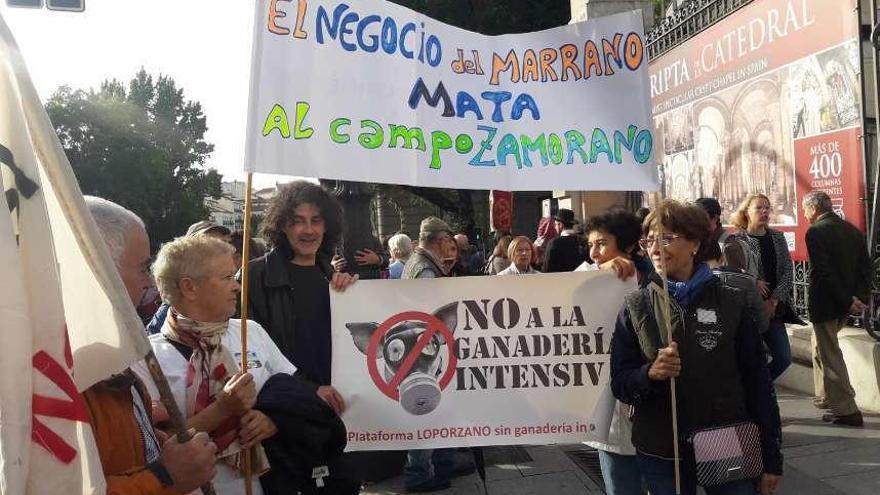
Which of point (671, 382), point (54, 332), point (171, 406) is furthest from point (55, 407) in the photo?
point (671, 382)

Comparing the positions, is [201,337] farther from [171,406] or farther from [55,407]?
[55,407]

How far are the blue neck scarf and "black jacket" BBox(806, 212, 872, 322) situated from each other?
376cm

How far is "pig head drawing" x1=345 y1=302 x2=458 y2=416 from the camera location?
382 cm

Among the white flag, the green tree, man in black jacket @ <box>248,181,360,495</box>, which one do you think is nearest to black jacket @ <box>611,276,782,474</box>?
man in black jacket @ <box>248,181,360,495</box>

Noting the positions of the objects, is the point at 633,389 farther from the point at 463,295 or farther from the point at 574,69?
the point at 574,69

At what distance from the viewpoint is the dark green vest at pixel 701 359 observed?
3057 mm

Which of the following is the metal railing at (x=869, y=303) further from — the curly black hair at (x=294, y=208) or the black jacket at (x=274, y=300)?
the black jacket at (x=274, y=300)

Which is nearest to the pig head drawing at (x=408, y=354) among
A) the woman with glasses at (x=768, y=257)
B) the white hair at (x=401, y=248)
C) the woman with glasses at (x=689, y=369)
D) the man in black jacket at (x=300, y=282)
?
the man in black jacket at (x=300, y=282)

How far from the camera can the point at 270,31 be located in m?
3.09

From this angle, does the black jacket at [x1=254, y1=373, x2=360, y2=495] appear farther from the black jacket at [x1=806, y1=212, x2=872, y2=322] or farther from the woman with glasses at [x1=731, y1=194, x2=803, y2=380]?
the black jacket at [x1=806, y1=212, x2=872, y2=322]

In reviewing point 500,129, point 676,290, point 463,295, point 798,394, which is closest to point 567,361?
point 463,295

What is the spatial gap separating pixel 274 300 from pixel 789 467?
3.88 metres

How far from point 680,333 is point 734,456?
47 centimetres

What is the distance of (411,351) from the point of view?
3846 millimetres
